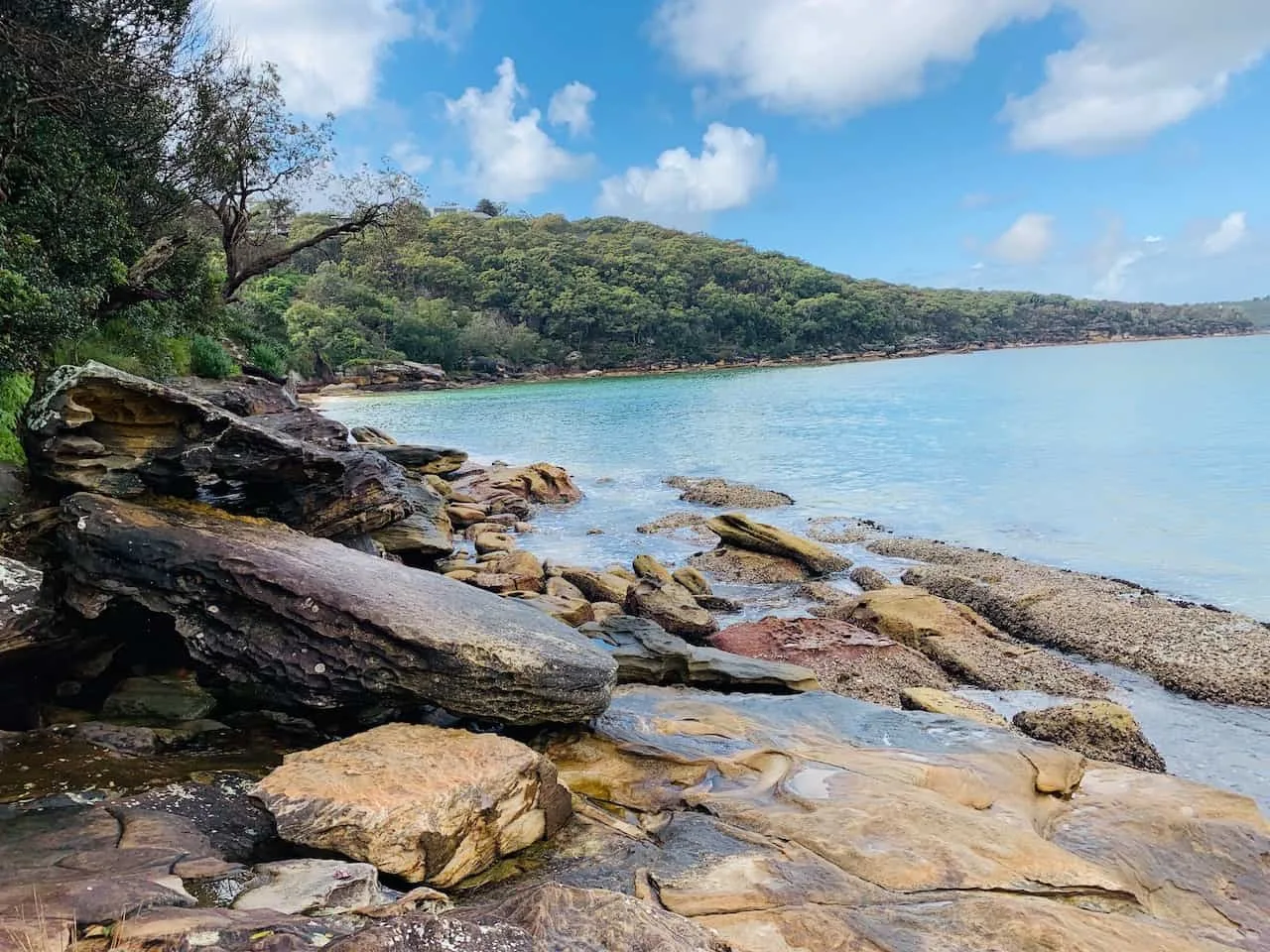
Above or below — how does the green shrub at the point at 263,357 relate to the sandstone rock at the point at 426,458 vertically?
above

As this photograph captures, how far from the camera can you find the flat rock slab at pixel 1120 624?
10.3 metres

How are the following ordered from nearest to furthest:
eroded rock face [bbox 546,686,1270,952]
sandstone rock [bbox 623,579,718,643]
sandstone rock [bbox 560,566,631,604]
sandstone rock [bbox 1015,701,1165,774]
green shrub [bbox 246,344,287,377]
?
1. eroded rock face [bbox 546,686,1270,952]
2. sandstone rock [bbox 1015,701,1165,774]
3. sandstone rock [bbox 623,579,718,643]
4. sandstone rock [bbox 560,566,631,604]
5. green shrub [bbox 246,344,287,377]

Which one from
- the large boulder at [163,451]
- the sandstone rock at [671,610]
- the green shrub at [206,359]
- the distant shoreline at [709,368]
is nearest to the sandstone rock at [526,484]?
the green shrub at [206,359]

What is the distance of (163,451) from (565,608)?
18.3ft

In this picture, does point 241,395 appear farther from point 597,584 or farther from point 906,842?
point 906,842

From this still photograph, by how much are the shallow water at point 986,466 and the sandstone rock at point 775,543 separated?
1.40m

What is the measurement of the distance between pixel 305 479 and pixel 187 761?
4.26m

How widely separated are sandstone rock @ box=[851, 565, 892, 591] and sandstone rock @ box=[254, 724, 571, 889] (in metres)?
11.1

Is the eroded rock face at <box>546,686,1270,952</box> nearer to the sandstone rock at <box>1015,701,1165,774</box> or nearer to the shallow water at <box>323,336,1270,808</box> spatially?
the sandstone rock at <box>1015,701,1165,774</box>

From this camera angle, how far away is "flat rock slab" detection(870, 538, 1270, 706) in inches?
407

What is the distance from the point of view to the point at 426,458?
26359 mm

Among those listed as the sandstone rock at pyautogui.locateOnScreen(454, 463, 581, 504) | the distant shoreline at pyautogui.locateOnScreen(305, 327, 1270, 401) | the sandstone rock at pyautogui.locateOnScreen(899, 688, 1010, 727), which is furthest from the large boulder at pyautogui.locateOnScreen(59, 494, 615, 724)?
the distant shoreline at pyautogui.locateOnScreen(305, 327, 1270, 401)

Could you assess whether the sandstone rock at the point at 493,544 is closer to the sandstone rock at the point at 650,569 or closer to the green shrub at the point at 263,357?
the sandstone rock at the point at 650,569

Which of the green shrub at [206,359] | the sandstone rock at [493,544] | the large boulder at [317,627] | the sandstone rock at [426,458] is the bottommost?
the sandstone rock at [493,544]
